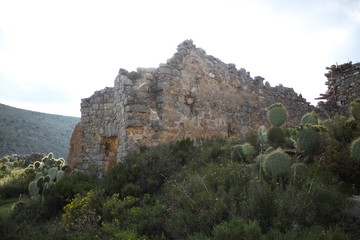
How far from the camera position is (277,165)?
3801 millimetres

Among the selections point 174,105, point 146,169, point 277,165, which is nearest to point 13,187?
point 146,169

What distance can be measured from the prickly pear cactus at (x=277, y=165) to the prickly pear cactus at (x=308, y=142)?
77 centimetres

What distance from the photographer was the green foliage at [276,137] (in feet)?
17.4

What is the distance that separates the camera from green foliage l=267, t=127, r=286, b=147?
209 inches

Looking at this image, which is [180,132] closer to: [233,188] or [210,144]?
[210,144]

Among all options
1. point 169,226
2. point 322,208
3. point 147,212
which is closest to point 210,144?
point 147,212

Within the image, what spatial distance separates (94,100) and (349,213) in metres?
7.65

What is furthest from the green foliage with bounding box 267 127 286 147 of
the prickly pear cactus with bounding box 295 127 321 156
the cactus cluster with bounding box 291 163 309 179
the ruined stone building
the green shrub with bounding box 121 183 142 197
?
the ruined stone building

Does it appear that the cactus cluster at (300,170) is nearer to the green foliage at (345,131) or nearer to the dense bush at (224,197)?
the dense bush at (224,197)

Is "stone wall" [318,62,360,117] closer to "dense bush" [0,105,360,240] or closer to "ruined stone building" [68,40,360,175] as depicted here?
"ruined stone building" [68,40,360,175]

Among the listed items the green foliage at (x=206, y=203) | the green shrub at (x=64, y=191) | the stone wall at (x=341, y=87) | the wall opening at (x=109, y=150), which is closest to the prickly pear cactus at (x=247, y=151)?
the green foliage at (x=206, y=203)

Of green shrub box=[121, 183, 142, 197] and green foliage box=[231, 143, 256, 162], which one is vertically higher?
green foliage box=[231, 143, 256, 162]

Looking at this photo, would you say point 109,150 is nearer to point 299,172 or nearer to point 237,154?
point 237,154

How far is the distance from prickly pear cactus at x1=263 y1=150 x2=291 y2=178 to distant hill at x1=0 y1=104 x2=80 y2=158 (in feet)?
92.8
